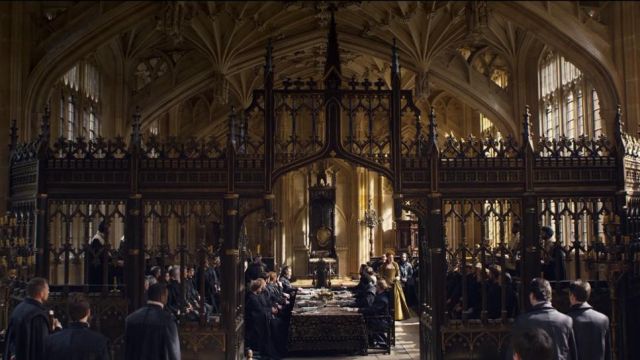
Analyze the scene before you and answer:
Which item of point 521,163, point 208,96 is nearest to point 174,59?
point 208,96

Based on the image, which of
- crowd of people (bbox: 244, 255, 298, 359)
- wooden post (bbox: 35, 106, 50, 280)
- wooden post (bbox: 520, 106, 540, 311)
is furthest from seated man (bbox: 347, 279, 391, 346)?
wooden post (bbox: 35, 106, 50, 280)

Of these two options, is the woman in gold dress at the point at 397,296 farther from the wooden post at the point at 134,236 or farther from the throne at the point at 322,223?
the wooden post at the point at 134,236

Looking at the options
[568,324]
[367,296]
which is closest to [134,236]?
[367,296]

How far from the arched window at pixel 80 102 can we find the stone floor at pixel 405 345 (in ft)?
25.5

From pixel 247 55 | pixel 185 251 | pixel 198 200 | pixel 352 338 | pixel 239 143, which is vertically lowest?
pixel 352 338

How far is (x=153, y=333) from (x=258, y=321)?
4.72m

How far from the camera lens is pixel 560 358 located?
5.23 metres

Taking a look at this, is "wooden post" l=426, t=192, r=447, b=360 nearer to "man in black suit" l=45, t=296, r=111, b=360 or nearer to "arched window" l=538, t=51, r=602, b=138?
"man in black suit" l=45, t=296, r=111, b=360

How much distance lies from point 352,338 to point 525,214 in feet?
12.2

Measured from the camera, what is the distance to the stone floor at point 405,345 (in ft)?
35.9

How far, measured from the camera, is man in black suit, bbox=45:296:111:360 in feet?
16.3

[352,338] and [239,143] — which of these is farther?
[352,338]

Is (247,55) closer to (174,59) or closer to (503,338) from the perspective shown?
(174,59)

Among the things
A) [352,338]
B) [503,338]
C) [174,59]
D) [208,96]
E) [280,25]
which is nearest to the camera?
[503,338]
